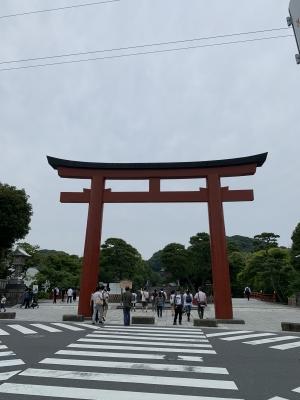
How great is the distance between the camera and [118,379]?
6.68 m

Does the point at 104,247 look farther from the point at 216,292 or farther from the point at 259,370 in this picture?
the point at 259,370

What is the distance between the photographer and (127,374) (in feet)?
23.3

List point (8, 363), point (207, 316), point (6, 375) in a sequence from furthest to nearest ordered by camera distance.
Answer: point (207, 316)
point (8, 363)
point (6, 375)

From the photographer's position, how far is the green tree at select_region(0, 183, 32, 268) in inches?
1393

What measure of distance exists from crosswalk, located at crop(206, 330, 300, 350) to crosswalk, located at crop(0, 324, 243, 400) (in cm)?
177

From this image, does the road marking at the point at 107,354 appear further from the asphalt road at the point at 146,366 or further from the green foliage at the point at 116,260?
the green foliage at the point at 116,260

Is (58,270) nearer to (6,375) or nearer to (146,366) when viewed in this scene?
(146,366)

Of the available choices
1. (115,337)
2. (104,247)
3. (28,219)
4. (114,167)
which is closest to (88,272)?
(114,167)

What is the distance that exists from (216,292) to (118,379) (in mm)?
12561

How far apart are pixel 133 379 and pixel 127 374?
408mm

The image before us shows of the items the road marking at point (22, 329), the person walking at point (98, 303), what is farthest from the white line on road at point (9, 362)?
the person walking at point (98, 303)

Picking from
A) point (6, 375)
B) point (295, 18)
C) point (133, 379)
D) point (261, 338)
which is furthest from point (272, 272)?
point (6, 375)

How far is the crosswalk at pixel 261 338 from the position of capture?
1135 centimetres

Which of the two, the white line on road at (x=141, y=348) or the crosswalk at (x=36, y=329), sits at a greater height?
the crosswalk at (x=36, y=329)
